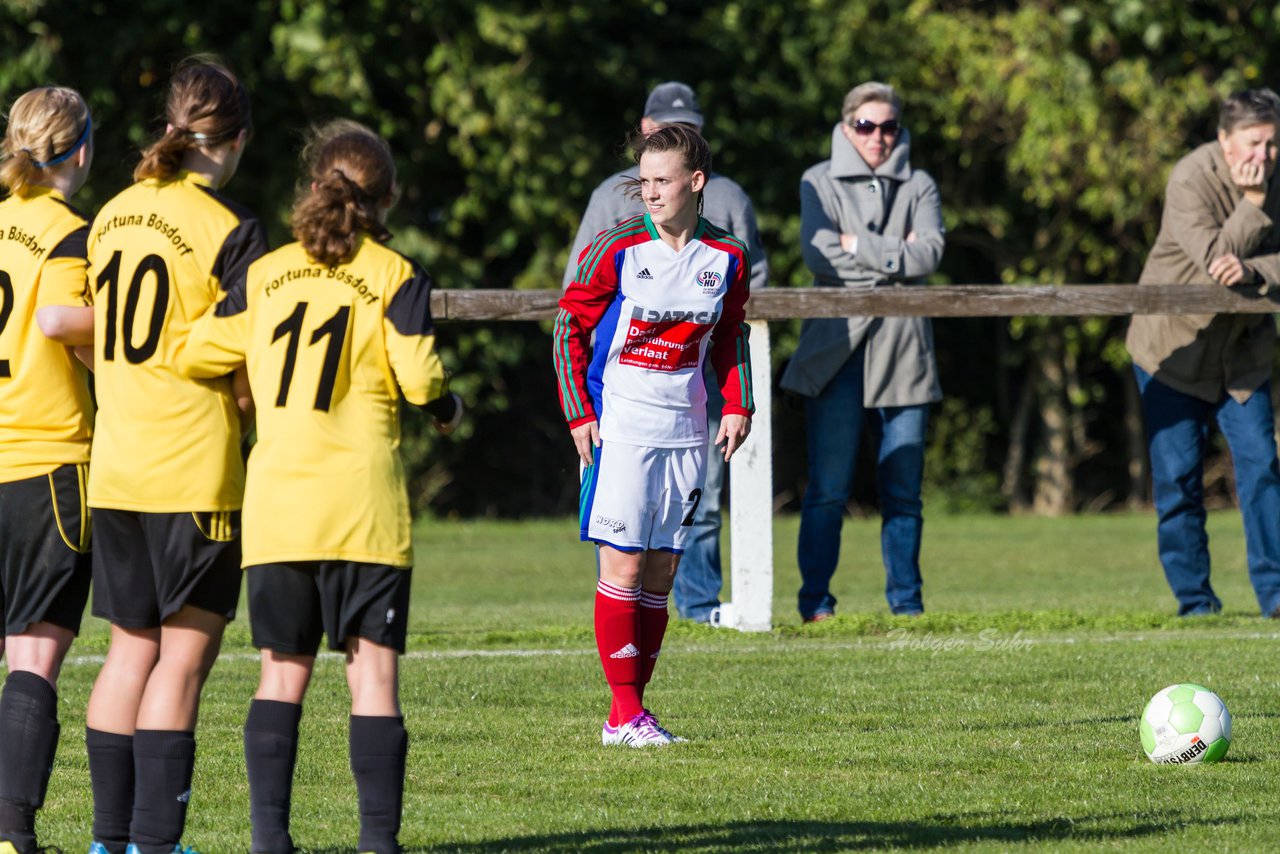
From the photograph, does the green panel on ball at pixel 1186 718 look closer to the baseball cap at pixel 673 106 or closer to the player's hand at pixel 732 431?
the player's hand at pixel 732 431

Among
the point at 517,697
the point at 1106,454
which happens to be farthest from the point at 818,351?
the point at 1106,454

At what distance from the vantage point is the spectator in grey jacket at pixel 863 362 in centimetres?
865

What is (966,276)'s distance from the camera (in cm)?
2225

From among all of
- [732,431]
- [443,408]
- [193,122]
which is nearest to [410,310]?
[443,408]

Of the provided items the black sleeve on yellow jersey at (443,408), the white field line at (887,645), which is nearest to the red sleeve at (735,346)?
the black sleeve on yellow jersey at (443,408)

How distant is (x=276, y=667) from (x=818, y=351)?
4.97m

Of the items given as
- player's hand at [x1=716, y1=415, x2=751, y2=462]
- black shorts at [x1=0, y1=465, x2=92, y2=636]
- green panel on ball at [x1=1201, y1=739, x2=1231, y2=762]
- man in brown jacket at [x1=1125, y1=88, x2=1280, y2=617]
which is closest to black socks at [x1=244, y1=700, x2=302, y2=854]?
black shorts at [x1=0, y1=465, x2=92, y2=636]

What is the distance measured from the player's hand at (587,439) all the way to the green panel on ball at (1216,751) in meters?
2.04

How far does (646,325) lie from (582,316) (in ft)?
0.71

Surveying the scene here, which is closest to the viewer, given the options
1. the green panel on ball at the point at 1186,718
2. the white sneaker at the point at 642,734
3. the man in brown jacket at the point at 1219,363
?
the green panel on ball at the point at 1186,718

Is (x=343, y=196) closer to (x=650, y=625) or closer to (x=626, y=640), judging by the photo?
(x=626, y=640)

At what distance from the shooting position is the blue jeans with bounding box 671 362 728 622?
8.55m

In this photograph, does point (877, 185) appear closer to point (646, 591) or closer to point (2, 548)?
point (646, 591)

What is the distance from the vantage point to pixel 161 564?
4.10 meters
